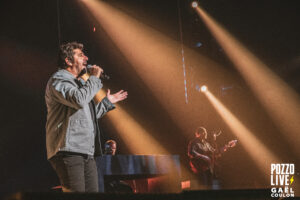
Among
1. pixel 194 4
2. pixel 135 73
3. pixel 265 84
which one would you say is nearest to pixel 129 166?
pixel 135 73

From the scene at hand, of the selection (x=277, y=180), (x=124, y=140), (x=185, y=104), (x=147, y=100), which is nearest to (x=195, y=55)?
(x=185, y=104)

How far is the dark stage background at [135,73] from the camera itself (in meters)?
4.44

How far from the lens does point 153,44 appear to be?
7.22 meters

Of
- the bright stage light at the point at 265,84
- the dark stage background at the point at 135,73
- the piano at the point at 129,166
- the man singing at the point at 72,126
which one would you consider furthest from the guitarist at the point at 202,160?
the man singing at the point at 72,126

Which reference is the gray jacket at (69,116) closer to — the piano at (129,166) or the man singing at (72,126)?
the man singing at (72,126)

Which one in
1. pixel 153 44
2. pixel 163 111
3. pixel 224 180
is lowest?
pixel 224 180

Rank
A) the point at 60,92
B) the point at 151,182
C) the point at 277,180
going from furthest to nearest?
the point at 277,180 < the point at 151,182 < the point at 60,92

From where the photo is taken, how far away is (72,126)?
2.02 m

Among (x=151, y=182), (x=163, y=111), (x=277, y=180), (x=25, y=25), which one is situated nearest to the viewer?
(x=151, y=182)

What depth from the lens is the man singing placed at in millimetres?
1940

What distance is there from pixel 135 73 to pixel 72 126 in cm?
496

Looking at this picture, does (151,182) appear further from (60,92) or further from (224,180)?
(224,180)

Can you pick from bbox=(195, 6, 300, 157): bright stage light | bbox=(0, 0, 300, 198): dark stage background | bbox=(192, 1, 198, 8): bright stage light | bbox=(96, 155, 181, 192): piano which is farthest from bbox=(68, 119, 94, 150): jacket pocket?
bbox=(195, 6, 300, 157): bright stage light

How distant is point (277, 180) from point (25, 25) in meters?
5.26
